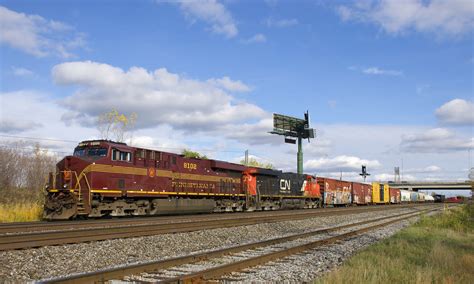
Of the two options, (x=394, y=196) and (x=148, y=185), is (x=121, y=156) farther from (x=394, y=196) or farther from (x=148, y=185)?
(x=394, y=196)

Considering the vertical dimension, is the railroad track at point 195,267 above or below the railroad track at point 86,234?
below

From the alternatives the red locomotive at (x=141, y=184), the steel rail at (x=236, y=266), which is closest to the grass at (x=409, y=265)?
the steel rail at (x=236, y=266)

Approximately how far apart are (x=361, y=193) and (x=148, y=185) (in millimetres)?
42647

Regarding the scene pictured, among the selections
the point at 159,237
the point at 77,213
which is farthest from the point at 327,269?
the point at 77,213

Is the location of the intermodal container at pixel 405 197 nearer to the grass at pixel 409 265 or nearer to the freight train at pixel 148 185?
the freight train at pixel 148 185

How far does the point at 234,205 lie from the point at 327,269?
2108cm

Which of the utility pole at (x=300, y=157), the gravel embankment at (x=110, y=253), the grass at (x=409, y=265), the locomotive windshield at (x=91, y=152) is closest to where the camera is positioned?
the grass at (x=409, y=265)

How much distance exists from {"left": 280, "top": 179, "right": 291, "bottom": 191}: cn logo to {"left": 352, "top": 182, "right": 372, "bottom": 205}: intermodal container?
19.8m

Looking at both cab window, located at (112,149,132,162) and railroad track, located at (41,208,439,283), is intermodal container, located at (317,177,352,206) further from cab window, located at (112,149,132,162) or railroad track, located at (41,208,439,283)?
railroad track, located at (41,208,439,283)

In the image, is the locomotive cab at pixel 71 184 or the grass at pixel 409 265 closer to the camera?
the grass at pixel 409 265

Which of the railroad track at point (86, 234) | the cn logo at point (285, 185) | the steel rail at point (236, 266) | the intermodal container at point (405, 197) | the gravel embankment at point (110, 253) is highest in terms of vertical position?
the cn logo at point (285, 185)

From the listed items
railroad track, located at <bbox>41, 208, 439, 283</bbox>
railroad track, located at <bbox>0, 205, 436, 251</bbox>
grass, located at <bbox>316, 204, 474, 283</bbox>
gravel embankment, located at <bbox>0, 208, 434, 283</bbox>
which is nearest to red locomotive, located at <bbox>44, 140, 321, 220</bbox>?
railroad track, located at <bbox>0, 205, 436, 251</bbox>

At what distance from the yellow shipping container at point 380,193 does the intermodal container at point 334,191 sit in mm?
12817

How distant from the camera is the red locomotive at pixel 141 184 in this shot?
1848cm
